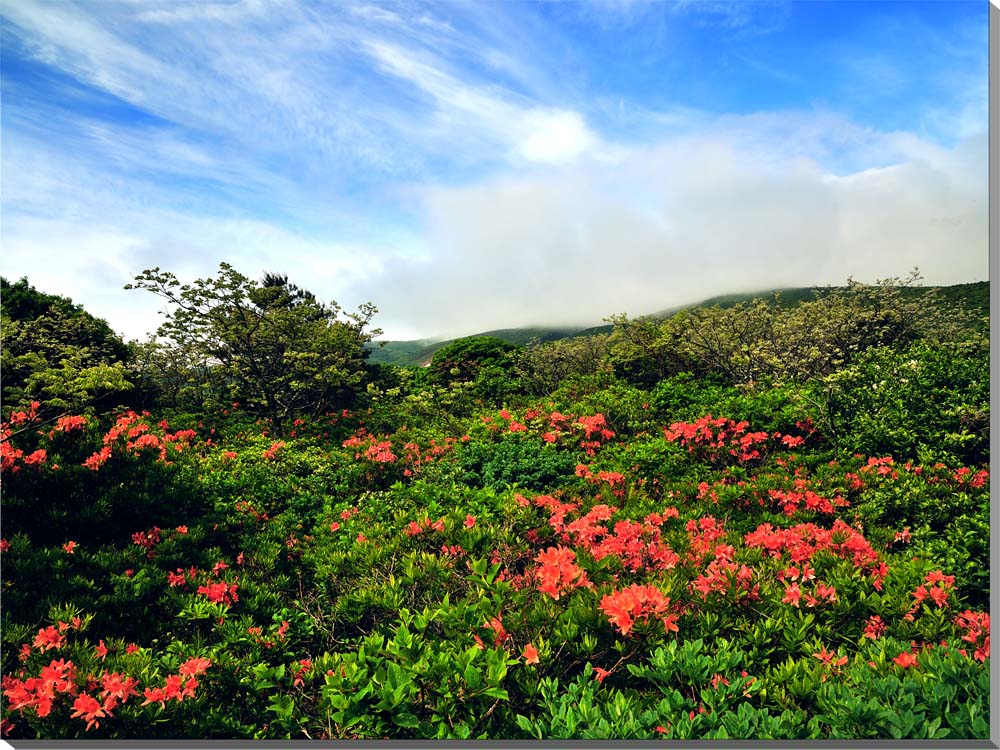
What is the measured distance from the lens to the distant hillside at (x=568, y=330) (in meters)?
15.1

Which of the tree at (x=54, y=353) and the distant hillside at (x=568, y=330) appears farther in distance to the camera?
the distant hillside at (x=568, y=330)

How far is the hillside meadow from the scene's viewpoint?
7.06 feet

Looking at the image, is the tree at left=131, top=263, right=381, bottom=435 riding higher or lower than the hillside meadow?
higher

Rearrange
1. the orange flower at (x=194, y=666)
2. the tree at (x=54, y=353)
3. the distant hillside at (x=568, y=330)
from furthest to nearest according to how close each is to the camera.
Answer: the distant hillside at (x=568, y=330) < the tree at (x=54, y=353) < the orange flower at (x=194, y=666)

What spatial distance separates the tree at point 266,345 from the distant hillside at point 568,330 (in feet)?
5.37

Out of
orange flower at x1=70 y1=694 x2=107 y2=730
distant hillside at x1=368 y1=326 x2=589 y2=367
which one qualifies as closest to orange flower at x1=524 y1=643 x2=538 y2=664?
orange flower at x1=70 y1=694 x2=107 y2=730

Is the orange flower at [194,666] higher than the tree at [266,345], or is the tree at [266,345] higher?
the tree at [266,345]

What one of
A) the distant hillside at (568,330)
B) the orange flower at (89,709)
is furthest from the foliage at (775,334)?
the orange flower at (89,709)

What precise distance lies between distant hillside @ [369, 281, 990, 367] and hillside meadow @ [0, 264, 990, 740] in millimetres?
6523

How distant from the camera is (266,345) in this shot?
33.2 ft

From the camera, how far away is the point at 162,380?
415 inches

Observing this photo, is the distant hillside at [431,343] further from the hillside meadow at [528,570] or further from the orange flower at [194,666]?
the orange flower at [194,666]

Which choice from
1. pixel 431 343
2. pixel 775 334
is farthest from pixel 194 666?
pixel 431 343

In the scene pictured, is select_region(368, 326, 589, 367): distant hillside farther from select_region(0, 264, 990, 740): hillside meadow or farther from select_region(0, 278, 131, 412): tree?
select_region(0, 264, 990, 740): hillside meadow
